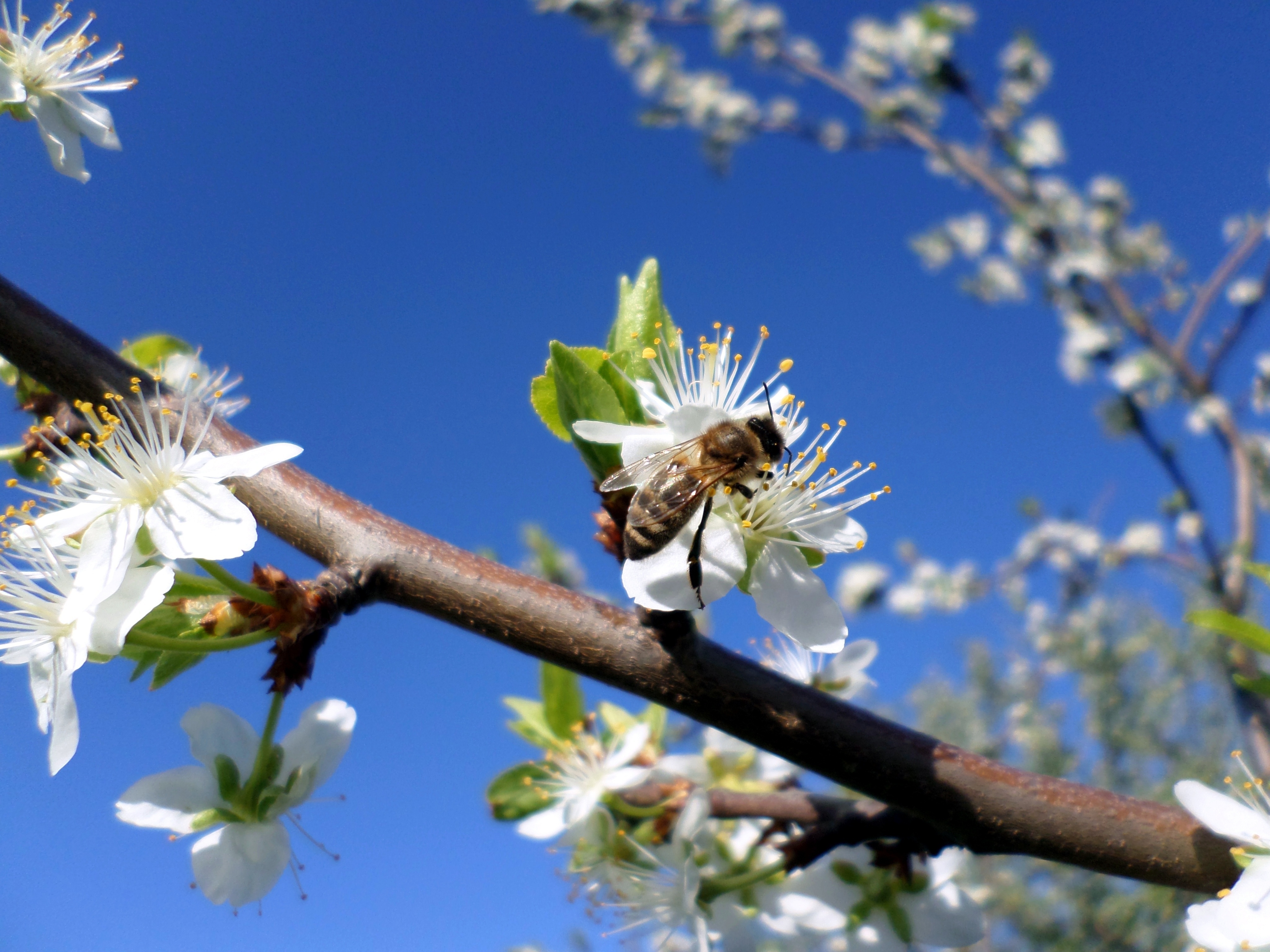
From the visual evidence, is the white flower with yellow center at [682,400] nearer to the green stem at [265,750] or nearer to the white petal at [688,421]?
the white petal at [688,421]

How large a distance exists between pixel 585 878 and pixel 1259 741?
244 cm

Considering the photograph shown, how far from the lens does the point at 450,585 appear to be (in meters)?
1.16

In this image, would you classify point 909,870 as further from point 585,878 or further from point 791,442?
point 791,442

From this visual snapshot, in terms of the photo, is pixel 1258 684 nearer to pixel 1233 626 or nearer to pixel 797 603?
pixel 1233 626

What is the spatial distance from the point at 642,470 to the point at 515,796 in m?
1.02

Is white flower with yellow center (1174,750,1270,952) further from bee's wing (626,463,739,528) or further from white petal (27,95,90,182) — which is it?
white petal (27,95,90,182)

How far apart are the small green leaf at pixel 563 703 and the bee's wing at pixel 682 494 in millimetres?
745

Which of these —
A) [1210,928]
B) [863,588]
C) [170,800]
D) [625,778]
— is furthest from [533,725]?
[863,588]

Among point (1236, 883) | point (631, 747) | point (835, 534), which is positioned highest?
point (835, 534)

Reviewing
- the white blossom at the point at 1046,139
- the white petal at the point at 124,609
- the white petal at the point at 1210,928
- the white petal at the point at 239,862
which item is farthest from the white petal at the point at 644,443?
the white blossom at the point at 1046,139

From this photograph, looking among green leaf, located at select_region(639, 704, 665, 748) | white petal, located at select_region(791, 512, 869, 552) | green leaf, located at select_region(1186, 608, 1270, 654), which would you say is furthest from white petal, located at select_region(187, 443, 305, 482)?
green leaf, located at select_region(1186, 608, 1270, 654)

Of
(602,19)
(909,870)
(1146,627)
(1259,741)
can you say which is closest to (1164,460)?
(1259,741)

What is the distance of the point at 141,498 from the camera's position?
1199 mm

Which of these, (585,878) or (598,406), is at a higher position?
(598,406)
